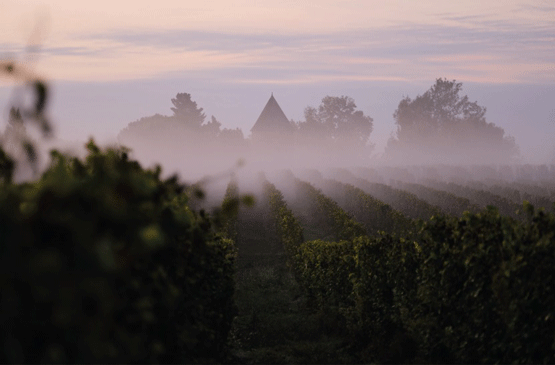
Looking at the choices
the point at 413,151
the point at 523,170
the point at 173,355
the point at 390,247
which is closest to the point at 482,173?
the point at 523,170

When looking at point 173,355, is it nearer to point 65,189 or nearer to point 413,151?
point 65,189

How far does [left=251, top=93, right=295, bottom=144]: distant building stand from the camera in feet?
409

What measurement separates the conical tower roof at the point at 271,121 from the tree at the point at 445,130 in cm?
2907

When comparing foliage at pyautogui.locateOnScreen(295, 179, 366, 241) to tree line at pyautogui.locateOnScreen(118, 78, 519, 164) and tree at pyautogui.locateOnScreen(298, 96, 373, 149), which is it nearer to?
tree line at pyautogui.locateOnScreen(118, 78, 519, 164)

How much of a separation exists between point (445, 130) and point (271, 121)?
36295 mm

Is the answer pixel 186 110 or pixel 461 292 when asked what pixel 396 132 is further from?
pixel 461 292

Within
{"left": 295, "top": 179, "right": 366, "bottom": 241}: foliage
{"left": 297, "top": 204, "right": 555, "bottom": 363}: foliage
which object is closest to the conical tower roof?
{"left": 295, "top": 179, "right": 366, "bottom": 241}: foliage

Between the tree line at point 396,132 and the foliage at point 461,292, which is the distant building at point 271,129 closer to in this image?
the tree line at point 396,132

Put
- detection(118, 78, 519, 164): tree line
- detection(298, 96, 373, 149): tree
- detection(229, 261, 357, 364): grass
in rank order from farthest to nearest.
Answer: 1. detection(298, 96, 373, 149): tree
2. detection(118, 78, 519, 164): tree line
3. detection(229, 261, 357, 364): grass

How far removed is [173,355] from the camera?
4.88 meters

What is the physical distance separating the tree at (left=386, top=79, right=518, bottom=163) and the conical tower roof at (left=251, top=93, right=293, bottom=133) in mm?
29070

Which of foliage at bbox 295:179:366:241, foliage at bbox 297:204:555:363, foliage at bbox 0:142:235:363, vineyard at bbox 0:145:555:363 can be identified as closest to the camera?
foliage at bbox 0:142:235:363

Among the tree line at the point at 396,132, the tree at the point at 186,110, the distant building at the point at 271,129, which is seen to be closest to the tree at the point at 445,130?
the tree line at the point at 396,132

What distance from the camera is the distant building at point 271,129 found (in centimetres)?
12456
